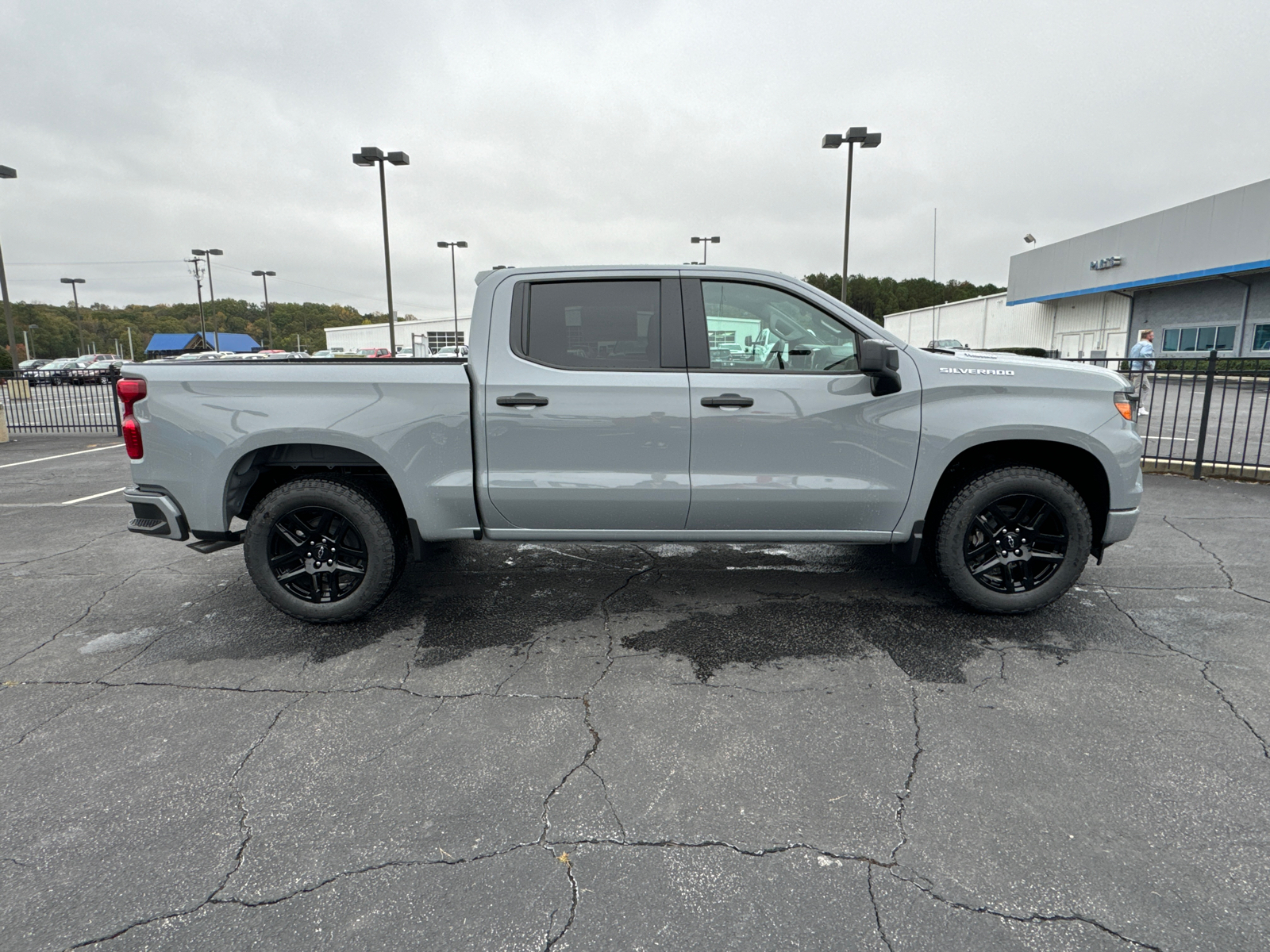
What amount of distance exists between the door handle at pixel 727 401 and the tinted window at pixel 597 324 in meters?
0.36

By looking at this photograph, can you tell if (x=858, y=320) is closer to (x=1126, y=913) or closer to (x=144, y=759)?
(x=1126, y=913)

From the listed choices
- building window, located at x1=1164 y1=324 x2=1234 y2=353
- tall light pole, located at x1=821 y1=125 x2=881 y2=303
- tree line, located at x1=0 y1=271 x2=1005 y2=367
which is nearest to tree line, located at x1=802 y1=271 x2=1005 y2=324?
tree line, located at x1=0 y1=271 x2=1005 y2=367

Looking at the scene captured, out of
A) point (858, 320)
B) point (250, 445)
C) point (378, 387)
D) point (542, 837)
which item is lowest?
point (542, 837)

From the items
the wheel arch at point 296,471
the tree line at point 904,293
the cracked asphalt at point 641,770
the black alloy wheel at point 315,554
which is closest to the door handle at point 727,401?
the cracked asphalt at point 641,770

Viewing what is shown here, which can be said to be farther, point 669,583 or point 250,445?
point 669,583

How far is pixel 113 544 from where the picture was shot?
607 centimetres

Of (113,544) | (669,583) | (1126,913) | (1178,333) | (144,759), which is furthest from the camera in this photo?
(1178,333)

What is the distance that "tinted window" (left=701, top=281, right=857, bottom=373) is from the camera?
3898 millimetres

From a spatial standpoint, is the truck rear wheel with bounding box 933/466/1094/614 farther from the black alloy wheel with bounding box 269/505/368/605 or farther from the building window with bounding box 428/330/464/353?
the building window with bounding box 428/330/464/353

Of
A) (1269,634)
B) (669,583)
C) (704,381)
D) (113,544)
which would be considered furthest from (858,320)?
(113,544)

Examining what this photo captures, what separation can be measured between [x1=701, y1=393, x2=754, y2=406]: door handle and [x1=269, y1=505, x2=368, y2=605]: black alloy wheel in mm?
2117

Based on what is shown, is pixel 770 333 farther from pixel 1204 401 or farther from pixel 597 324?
pixel 1204 401

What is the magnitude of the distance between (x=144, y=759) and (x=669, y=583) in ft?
9.94

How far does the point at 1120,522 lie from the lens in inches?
154
